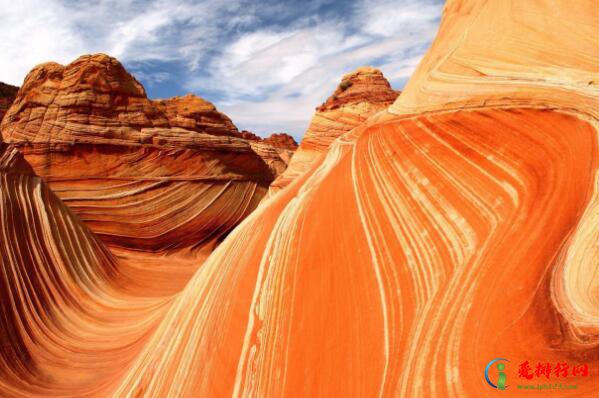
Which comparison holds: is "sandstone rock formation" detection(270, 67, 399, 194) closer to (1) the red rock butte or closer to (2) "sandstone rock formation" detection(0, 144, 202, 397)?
(2) "sandstone rock formation" detection(0, 144, 202, 397)

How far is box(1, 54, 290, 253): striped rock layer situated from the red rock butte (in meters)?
5.50

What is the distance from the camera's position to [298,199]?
3.48 meters

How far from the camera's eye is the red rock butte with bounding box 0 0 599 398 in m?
1.70

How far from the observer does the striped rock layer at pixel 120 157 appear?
956 centimetres

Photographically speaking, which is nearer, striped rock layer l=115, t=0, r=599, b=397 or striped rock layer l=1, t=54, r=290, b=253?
A: striped rock layer l=115, t=0, r=599, b=397

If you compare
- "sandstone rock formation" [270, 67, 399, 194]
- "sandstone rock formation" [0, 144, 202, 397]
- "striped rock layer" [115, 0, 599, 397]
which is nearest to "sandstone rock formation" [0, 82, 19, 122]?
"sandstone rock formation" [270, 67, 399, 194]

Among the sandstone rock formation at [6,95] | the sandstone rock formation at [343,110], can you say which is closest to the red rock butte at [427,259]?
the sandstone rock formation at [343,110]

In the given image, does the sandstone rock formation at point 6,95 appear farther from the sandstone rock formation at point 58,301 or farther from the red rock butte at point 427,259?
the red rock butte at point 427,259

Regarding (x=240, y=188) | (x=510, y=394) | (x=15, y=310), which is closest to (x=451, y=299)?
(x=510, y=394)

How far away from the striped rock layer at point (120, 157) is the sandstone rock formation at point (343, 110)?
2.45 metres

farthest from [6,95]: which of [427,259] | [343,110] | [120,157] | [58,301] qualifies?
[427,259]

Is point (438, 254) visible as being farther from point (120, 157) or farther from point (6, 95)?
point (6, 95)

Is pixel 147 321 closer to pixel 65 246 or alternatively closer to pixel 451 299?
pixel 65 246

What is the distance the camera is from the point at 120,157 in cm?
992
